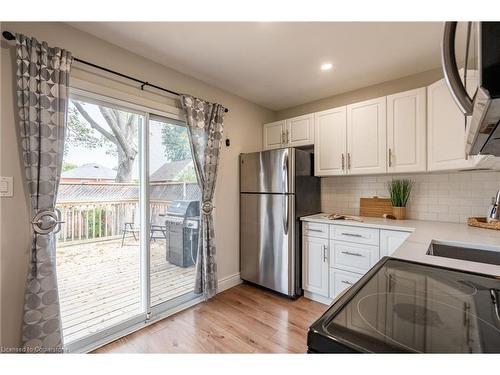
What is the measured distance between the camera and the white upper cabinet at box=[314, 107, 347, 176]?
262 cm

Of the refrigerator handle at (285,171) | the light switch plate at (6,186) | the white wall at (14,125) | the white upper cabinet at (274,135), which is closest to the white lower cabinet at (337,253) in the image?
the refrigerator handle at (285,171)

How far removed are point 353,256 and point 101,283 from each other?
2.33 m

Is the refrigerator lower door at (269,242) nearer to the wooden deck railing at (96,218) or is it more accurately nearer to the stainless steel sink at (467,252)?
the wooden deck railing at (96,218)

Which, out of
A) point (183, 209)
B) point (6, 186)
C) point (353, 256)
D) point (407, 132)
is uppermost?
point (407, 132)

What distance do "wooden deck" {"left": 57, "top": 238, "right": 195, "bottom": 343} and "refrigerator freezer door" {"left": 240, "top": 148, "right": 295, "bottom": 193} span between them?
123 centimetres

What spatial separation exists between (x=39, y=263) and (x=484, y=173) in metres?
3.58

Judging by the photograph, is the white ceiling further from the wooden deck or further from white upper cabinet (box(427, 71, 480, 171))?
the wooden deck

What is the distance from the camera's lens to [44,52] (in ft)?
4.96

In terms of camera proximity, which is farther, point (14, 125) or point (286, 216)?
point (286, 216)

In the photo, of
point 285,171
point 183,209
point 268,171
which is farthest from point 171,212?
point 285,171

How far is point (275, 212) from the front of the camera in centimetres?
264

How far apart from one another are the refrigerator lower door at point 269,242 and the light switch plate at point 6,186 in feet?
6.84

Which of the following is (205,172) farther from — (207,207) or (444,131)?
(444,131)

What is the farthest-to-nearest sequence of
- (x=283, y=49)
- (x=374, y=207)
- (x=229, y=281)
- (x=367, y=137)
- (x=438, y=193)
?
(x=229, y=281) → (x=374, y=207) → (x=367, y=137) → (x=438, y=193) → (x=283, y=49)
